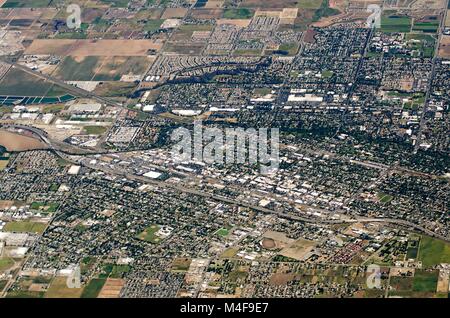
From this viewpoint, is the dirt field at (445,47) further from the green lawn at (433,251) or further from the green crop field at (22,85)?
the green crop field at (22,85)

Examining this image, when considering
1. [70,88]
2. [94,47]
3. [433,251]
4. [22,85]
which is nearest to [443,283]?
[433,251]

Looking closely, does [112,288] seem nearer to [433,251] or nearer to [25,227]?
[25,227]

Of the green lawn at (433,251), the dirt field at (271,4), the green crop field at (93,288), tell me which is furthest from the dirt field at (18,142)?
the green lawn at (433,251)

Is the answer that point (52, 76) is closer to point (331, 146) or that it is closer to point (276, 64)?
point (276, 64)

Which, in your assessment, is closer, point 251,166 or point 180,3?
point 251,166

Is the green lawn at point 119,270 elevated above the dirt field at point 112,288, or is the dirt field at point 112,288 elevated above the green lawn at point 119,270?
the green lawn at point 119,270

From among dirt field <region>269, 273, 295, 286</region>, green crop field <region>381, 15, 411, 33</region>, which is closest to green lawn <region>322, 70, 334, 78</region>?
green crop field <region>381, 15, 411, 33</region>
